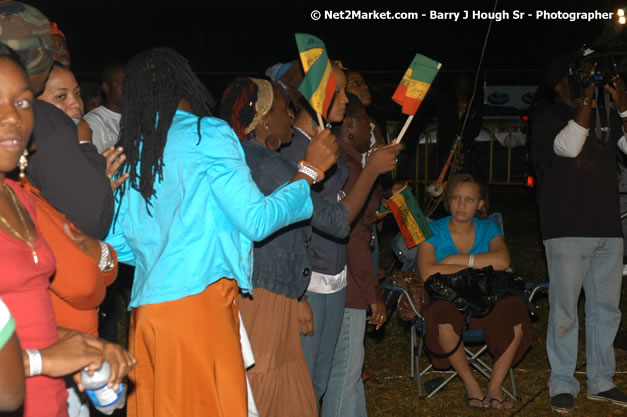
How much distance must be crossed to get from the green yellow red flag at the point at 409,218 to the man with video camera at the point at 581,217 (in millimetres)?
807

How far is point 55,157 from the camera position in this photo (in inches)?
102

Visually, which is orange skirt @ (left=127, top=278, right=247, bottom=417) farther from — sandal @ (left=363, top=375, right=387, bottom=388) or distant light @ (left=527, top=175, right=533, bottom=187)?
distant light @ (left=527, top=175, right=533, bottom=187)

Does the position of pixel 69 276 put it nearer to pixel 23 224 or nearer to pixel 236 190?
pixel 23 224

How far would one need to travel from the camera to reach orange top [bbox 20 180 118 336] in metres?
2.27

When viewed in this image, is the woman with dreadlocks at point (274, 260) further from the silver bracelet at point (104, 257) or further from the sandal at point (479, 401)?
the sandal at point (479, 401)

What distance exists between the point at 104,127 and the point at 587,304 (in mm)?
3460

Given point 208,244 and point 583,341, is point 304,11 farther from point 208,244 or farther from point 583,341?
point 208,244

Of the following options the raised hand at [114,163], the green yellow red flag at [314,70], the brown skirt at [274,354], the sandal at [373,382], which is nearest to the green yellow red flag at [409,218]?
the sandal at [373,382]

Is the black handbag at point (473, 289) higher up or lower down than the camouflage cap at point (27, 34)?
lower down

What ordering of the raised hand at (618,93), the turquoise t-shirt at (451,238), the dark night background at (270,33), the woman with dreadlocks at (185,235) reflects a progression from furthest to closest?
1. the dark night background at (270,33)
2. the turquoise t-shirt at (451,238)
3. the raised hand at (618,93)
4. the woman with dreadlocks at (185,235)

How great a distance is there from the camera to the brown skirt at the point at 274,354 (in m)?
3.36

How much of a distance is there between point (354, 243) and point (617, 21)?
221cm

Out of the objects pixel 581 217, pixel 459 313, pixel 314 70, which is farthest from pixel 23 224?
pixel 581 217

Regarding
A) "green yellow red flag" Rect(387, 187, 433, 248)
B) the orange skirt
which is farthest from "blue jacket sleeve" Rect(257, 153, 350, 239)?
"green yellow red flag" Rect(387, 187, 433, 248)
